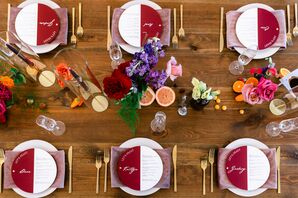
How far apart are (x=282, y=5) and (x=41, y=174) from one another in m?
1.53

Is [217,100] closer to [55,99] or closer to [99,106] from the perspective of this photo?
[99,106]

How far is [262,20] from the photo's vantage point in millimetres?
1917

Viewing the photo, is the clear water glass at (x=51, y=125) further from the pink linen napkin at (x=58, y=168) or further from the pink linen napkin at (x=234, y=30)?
the pink linen napkin at (x=234, y=30)

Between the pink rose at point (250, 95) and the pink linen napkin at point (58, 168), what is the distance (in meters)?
0.93

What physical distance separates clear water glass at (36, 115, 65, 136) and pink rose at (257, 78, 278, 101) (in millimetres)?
960

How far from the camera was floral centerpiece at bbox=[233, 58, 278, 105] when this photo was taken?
164cm

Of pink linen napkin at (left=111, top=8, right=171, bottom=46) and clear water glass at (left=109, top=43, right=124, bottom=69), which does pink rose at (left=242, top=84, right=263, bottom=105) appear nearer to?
pink linen napkin at (left=111, top=8, right=171, bottom=46)

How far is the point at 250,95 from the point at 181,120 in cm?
36

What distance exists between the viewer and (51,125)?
1759mm

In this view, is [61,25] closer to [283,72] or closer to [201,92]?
[201,92]

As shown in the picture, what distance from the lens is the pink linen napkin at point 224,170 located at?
1.76 m

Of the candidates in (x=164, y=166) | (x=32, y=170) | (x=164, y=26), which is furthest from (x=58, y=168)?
(x=164, y=26)

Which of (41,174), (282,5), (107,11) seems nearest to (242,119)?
(282,5)

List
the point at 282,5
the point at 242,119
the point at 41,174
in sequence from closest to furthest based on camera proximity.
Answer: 1. the point at 41,174
2. the point at 242,119
3. the point at 282,5
